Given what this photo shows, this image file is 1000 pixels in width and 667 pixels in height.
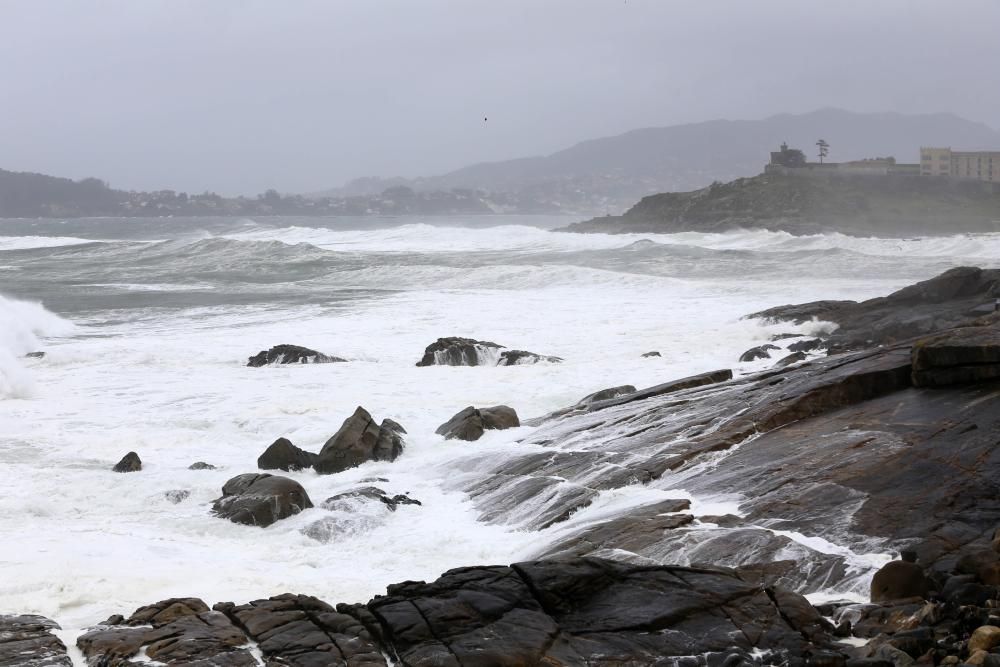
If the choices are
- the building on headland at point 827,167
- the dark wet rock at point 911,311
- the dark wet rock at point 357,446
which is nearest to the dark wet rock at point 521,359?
the dark wet rock at point 911,311

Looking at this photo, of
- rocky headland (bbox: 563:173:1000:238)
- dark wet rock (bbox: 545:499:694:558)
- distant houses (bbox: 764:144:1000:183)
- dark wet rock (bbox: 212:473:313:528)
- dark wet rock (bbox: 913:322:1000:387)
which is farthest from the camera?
distant houses (bbox: 764:144:1000:183)

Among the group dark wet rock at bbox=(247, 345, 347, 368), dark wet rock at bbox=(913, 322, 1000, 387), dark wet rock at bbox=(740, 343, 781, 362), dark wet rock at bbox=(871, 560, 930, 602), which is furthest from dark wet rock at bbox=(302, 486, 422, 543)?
dark wet rock at bbox=(247, 345, 347, 368)

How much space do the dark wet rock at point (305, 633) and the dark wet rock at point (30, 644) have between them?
41.1 inches

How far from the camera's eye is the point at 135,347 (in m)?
23.3

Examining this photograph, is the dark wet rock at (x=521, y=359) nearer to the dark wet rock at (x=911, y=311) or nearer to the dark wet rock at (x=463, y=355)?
the dark wet rock at (x=463, y=355)

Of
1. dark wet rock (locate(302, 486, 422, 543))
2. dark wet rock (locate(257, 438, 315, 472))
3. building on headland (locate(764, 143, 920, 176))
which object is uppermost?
building on headland (locate(764, 143, 920, 176))

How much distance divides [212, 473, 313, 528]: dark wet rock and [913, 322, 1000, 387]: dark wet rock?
21.3 feet

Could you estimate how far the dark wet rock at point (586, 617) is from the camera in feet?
19.7

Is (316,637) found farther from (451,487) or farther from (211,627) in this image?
(451,487)

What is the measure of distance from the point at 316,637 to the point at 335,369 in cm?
1354

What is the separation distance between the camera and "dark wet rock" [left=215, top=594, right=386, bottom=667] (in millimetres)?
6000

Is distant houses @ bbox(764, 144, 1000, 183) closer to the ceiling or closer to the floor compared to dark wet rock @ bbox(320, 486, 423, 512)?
closer to the ceiling

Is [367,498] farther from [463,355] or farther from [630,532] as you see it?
[463,355]

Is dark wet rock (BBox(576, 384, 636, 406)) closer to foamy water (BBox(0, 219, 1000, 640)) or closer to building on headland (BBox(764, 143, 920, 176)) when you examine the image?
foamy water (BBox(0, 219, 1000, 640))
